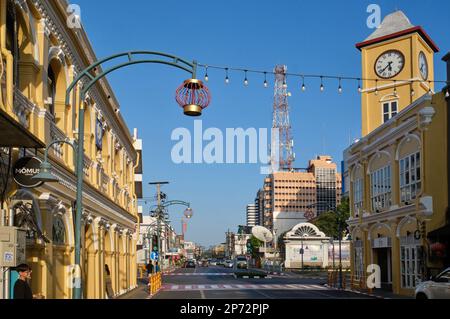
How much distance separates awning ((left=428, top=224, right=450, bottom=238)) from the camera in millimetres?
28578

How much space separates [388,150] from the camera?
3684 centimetres

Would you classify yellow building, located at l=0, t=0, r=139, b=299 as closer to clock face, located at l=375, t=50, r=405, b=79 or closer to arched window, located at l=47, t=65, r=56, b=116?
arched window, located at l=47, t=65, r=56, b=116

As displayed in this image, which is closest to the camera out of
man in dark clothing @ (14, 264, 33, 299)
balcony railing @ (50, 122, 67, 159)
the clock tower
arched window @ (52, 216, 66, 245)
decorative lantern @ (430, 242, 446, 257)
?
man in dark clothing @ (14, 264, 33, 299)

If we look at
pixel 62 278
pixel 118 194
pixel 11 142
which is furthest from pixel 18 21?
pixel 118 194

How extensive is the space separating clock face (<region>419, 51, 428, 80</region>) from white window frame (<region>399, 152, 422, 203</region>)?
11542mm

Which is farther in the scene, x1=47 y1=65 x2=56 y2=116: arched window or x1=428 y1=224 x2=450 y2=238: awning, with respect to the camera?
x1=428 y1=224 x2=450 y2=238: awning

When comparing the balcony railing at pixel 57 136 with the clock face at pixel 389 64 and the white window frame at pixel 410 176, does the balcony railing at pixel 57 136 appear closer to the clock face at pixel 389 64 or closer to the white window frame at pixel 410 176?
the white window frame at pixel 410 176

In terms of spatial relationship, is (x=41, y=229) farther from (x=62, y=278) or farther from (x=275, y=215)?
(x=275, y=215)

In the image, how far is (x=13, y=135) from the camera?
11977 millimetres

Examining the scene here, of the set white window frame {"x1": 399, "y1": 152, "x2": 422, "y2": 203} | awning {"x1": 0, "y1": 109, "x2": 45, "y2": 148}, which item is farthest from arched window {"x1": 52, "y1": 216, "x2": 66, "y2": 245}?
white window frame {"x1": 399, "y1": 152, "x2": 422, "y2": 203}

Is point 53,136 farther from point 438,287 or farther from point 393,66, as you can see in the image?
point 393,66

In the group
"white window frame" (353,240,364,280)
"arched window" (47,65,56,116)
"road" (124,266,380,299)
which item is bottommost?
"road" (124,266,380,299)

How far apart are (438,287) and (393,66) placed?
27.1 metres

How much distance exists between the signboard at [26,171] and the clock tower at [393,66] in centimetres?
3237
